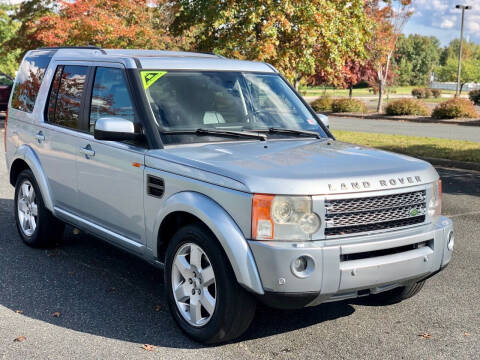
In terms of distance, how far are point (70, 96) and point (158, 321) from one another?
2361 millimetres

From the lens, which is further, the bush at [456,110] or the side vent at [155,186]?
the bush at [456,110]

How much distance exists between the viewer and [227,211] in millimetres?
4008

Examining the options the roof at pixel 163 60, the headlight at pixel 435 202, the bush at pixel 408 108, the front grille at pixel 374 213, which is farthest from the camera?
the bush at pixel 408 108

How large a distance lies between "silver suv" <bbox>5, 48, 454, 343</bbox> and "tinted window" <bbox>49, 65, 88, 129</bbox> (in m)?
0.02

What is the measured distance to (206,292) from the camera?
423 cm

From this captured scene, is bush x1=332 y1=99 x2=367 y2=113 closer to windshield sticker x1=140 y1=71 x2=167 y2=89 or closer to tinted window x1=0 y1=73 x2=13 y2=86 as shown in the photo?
tinted window x1=0 y1=73 x2=13 y2=86

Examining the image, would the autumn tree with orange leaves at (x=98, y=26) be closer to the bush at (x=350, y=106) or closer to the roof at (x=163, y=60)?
the bush at (x=350, y=106)

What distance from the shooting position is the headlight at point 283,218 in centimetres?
382

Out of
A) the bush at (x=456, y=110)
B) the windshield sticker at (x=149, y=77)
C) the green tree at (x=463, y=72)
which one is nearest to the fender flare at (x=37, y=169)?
the windshield sticker at (x=149, y=77)

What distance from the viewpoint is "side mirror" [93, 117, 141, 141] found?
4707 mm

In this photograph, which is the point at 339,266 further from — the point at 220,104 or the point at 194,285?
the point at 220,104

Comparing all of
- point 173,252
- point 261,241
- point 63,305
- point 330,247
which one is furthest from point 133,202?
point 330,247

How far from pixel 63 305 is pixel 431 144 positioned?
13441mm

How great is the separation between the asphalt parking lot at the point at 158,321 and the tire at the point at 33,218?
0.20 metres
